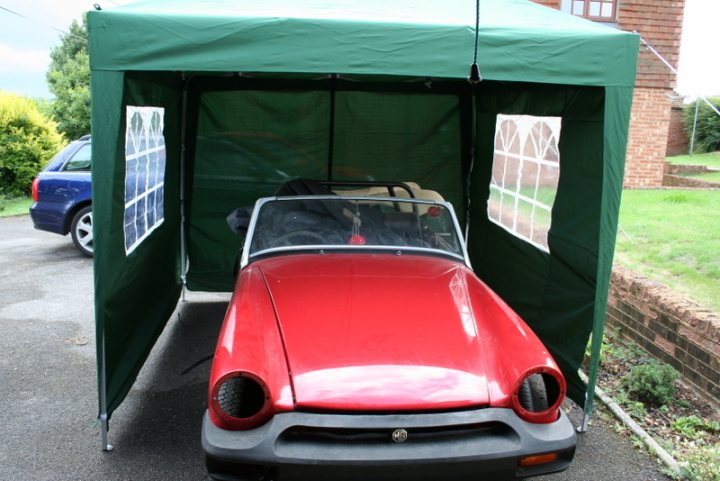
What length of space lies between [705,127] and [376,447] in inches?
880

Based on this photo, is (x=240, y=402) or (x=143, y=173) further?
(x=143, y=173)

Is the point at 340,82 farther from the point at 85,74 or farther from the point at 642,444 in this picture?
the point at 85,74

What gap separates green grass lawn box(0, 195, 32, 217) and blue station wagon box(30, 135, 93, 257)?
192 inches

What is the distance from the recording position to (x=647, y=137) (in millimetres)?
12062

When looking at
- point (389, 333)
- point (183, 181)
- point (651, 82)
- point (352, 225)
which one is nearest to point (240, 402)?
point (389, 333)

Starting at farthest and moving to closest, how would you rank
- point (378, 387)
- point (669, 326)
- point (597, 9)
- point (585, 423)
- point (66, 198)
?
point (597, 9) → point (66, 198) → point (669, 326) → point (585, 423) → point (378, 387)

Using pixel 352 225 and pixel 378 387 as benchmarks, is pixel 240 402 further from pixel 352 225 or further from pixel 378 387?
pixel 352 225

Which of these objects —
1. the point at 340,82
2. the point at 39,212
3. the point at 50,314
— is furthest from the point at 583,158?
the point at 39,212

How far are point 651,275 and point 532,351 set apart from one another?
3.21 m

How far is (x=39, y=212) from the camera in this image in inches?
337

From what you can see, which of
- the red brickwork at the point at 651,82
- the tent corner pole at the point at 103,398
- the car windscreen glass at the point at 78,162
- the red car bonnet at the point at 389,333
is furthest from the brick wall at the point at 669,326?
the red brickwork at the point at 651,82

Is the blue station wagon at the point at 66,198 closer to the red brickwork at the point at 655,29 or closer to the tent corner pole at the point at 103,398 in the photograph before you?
the tent corner pole at the point at 103,398

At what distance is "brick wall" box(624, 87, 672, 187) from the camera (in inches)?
470

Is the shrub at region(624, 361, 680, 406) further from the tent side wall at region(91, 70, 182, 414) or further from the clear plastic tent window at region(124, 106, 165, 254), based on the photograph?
the clear plastic tent window at region(124, 106, 165, 254)
